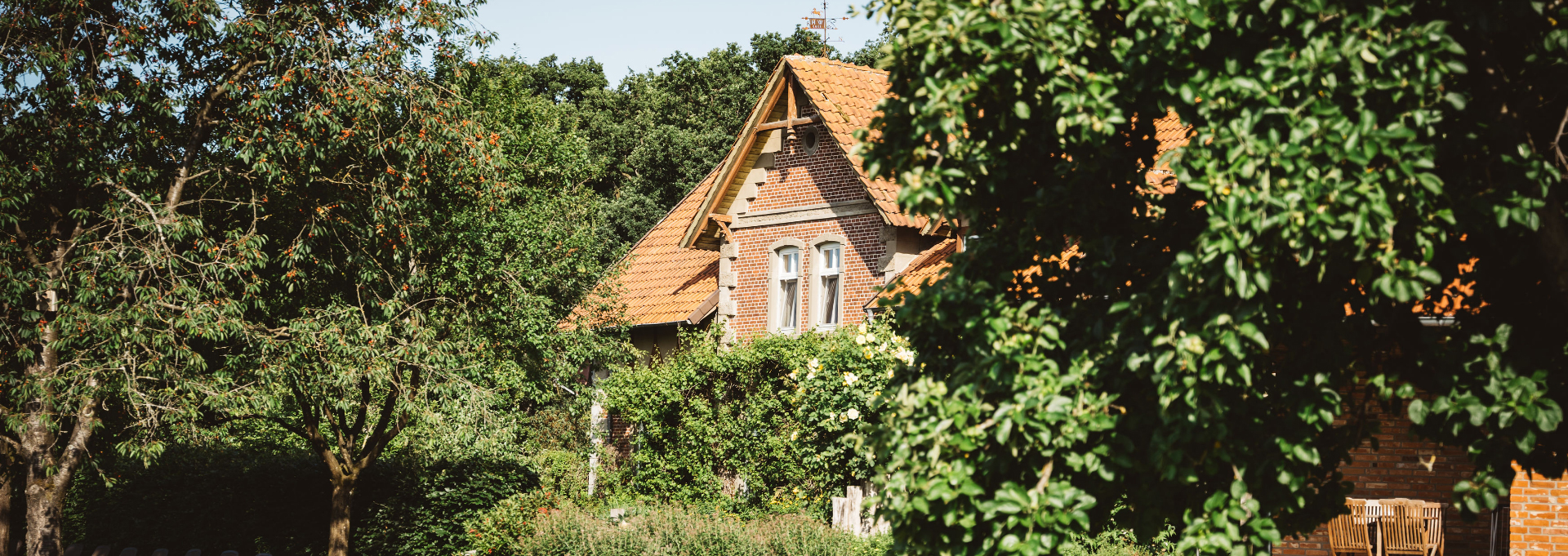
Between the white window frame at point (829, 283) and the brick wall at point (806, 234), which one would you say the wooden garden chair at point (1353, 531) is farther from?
the white window frame at point (829, 283)

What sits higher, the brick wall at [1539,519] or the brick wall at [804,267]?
the brick wall at [804,267]

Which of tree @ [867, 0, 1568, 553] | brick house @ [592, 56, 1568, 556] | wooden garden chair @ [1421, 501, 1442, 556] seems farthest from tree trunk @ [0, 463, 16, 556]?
wooden garden chair @ [1421, 501, 1442, 556]

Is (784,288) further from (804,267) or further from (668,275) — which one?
(668,275)

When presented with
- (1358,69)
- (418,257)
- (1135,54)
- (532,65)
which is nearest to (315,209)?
(418,257)

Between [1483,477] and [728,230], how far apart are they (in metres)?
16.8

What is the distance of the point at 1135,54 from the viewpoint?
4.30 meters

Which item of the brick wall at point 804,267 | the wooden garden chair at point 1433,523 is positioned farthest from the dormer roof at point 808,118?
the wooden garden chair at point 1433,523

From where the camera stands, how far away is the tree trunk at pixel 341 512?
48.9 feet

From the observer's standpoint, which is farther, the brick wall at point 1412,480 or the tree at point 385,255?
the brick wall at point 1412,480

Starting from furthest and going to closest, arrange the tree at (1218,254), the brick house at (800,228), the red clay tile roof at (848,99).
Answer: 1. the brick house at (800,228)
2. the red clay tile roof at (848,99)
3. the tree at (1218,254)

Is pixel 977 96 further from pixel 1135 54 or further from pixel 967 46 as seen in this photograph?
pixel 1135 54

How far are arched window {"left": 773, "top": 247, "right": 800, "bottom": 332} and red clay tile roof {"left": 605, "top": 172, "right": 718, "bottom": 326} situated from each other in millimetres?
1736

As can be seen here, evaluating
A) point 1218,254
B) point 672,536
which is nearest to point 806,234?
point 672,536

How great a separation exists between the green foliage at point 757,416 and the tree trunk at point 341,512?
488 centimetres
